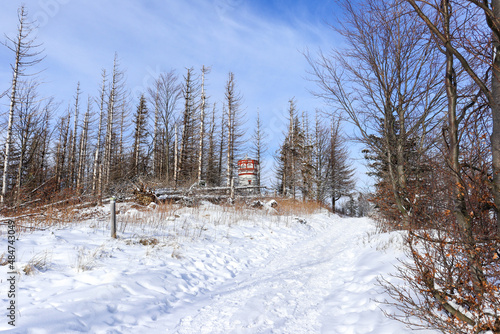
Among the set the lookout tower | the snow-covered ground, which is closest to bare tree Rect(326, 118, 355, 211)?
the lookout tower

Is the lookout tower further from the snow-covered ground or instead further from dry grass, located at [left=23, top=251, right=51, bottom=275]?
dry grass, located at [left=23, top=251, right=51, bottom=275]

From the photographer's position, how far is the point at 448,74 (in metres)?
2.73

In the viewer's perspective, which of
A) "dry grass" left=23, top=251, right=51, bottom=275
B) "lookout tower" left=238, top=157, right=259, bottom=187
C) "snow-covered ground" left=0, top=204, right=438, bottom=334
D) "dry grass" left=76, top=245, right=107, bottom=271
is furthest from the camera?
"lookout tower" left=238, top=157, right=259, bottom=187

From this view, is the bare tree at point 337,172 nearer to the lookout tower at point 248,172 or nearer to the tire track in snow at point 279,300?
the lookout tower at point 248,172

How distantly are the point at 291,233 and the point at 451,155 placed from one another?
853cm

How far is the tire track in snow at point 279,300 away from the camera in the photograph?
3.22 metres

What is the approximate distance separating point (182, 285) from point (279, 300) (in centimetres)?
176

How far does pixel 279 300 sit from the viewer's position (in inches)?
157

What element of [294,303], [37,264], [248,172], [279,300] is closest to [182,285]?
[279,300]

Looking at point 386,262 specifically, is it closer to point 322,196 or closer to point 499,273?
point 499,273

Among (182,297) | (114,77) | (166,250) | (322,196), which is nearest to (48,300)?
(182,297)

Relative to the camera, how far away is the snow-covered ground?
3078 millimetres

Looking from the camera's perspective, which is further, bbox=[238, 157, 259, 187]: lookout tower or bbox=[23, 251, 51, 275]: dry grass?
bbox=[238, 157, 259, 187]: lookout tower

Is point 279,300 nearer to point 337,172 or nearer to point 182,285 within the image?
point 182,285
